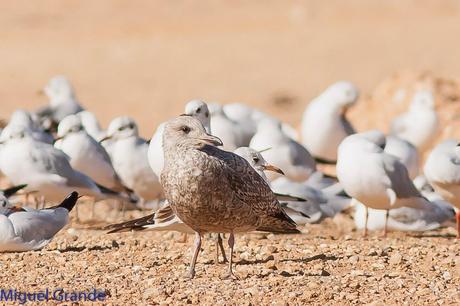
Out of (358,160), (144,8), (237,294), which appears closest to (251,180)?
(237,294)

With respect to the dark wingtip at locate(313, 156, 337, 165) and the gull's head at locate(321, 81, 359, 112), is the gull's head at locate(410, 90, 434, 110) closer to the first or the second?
the gull's head at locate(321, 81, 359, 112)

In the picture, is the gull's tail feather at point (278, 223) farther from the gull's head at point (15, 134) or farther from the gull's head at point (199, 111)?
the gull's head at point (15, 134)

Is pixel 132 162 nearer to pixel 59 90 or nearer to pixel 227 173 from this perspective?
pixel 227 173

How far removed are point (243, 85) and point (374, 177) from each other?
51.6 ft

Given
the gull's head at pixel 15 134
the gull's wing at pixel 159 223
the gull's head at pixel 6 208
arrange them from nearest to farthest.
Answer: the gull's wing at pixel 159 223 → the gull's head at pixel 6 208 → the gull's head at pixel 15 134

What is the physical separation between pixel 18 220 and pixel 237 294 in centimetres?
229

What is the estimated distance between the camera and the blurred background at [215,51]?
24.7m

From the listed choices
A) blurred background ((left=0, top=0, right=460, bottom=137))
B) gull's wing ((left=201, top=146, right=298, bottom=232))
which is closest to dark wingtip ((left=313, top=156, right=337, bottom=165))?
blurred background ((left=0, top=0, right=460, bottom=137))

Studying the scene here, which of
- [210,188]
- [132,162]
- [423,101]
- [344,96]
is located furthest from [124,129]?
[423,101]

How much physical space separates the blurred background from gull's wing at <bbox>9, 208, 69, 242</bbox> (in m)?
10.1

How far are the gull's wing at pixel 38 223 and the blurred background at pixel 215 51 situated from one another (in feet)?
33.2

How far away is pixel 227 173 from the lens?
725 cm

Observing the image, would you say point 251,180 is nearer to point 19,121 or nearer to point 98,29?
point 19,121

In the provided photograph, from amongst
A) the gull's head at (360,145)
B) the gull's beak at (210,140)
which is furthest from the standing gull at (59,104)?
the gull's beak at (210,140)
